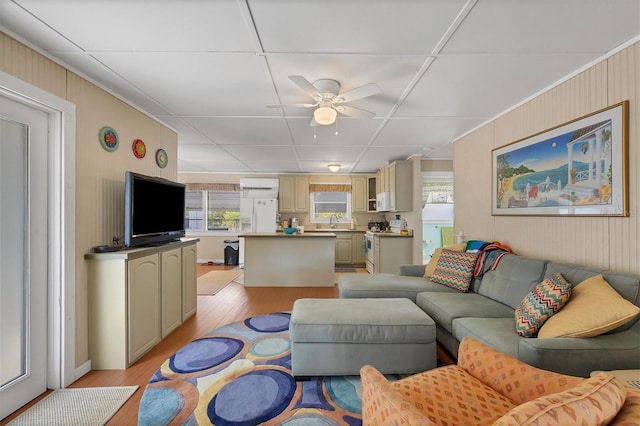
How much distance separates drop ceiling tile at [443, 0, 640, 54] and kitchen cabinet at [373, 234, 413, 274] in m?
3.75

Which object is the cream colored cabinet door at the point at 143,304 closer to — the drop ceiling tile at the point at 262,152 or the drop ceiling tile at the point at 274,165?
the drop ceiling tile at the point at 262,152

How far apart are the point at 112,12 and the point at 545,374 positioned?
108 inches

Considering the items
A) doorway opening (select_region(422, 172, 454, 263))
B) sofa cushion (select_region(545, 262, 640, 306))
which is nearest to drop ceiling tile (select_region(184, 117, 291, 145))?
sofa cushion (select_region(545, 262, 640, 306))

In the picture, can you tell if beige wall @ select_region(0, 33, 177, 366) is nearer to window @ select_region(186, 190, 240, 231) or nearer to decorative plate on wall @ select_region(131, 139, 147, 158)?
decorative plate on wall @ select_region(131, 139, 147, 158)

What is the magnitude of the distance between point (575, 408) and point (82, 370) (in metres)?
2.97

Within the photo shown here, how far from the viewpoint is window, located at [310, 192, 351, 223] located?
7211mm

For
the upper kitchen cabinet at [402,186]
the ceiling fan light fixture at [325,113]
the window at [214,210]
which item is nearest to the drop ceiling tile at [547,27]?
the ceiling fan light fixture at [325,113]

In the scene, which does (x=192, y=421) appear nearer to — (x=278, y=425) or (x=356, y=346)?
(x=278, y=425)

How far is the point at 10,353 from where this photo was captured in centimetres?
172

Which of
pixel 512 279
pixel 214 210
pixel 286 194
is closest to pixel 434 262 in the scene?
pixel 512 279

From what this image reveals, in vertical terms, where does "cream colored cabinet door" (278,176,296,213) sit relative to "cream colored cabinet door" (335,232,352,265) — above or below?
above

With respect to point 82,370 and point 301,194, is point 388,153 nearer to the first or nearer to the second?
point 301,194

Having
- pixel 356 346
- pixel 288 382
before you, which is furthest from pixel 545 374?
pixel 288 382

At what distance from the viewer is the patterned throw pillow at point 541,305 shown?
1716 millimetres
